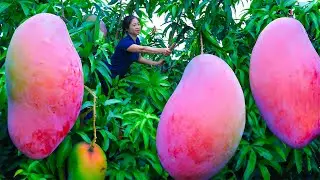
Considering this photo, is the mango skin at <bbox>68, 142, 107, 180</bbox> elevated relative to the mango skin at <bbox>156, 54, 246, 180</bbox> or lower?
lower

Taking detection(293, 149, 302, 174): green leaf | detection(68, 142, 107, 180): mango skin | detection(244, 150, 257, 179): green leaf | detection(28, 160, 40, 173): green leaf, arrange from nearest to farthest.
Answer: detection(68, 142, 107, 180): mango skin, detection(28, 160, 40, 173): green leaf, detection(244, 150, 257, 179): green leaf, detection(293, 149, 302, 174): green leaf

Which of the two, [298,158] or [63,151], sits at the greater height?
[63,151]

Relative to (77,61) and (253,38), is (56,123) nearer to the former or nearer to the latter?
(77,61)

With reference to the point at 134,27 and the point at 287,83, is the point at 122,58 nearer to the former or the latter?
the point at 134,27

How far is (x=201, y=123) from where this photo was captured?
0.69 meters

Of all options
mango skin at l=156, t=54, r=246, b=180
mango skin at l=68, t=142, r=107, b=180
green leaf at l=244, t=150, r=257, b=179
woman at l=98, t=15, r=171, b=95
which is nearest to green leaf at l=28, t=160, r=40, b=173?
mango skin at l=68, t=142, r=107, b=180

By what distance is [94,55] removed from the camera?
1531mm

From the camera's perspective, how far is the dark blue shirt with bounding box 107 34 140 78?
198 cm

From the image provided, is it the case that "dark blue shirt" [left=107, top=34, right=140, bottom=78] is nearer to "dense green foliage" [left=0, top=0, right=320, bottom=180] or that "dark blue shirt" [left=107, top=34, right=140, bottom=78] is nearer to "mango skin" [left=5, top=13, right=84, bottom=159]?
"dense green foliage" [left=0, top=0, right=320, bottom=180]

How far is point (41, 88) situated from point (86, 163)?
489 mm

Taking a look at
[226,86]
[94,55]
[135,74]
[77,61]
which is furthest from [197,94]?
[135,74]

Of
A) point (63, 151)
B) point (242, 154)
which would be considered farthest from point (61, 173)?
point (242, 154)

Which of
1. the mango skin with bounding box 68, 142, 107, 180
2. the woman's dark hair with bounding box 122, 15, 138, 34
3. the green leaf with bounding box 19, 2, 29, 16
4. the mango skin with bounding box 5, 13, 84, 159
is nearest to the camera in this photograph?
the mango skin with bounding box 5, 13, 84, 159

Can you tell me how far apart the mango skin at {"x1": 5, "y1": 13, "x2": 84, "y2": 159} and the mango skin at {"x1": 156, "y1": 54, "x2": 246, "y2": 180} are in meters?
0.13
